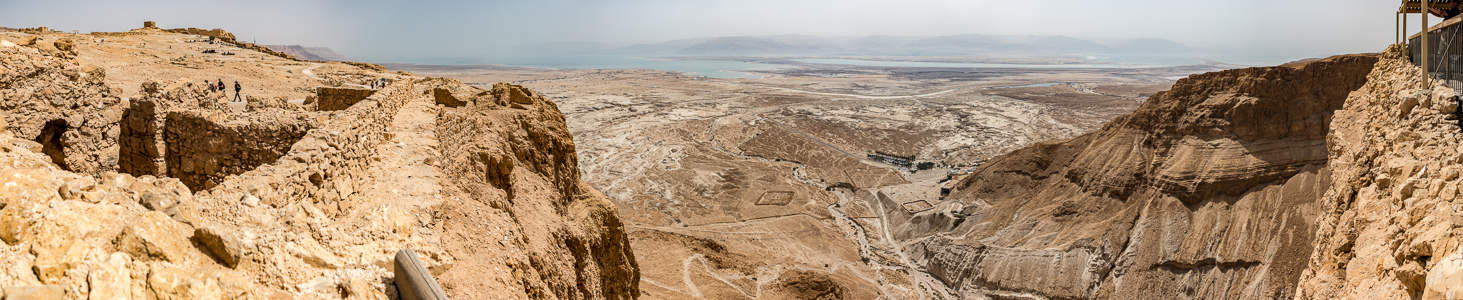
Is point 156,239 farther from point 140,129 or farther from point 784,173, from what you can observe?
point 784,173

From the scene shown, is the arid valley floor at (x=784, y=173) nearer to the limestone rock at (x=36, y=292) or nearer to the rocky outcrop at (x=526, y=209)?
the rocky outcrop at (x=526, y=209)

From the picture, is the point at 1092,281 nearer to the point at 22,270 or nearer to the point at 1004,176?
the point at 1004,176

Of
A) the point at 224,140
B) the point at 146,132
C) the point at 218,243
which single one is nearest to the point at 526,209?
the point at 224,140

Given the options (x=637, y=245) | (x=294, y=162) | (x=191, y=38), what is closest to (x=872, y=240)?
(x=637, y=245)

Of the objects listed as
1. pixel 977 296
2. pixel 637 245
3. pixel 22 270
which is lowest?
pixel 977 296

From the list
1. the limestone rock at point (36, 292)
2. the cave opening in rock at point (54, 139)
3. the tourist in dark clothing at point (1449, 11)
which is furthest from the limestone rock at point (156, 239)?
the tourist in dark clothing at point (1449, 11)
